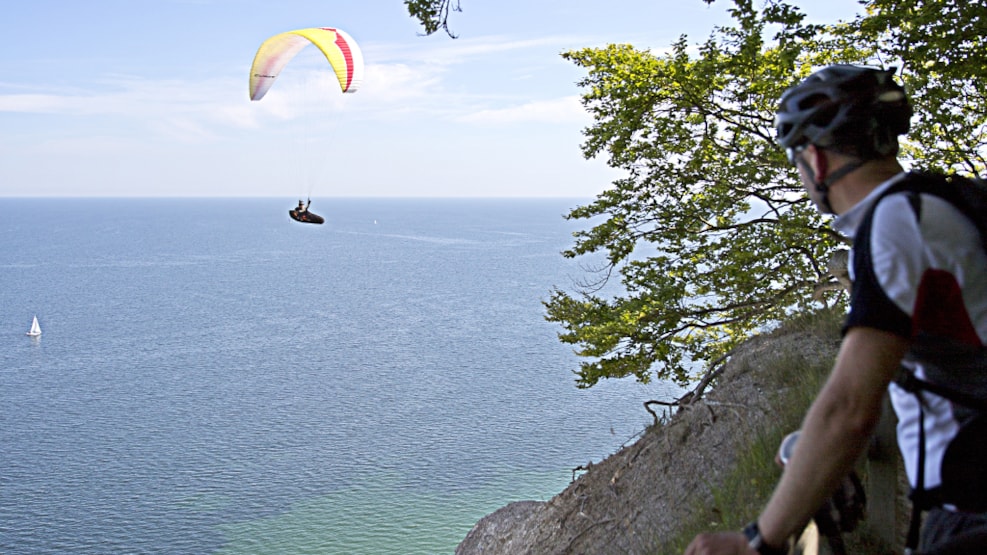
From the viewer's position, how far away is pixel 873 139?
5.65 feet

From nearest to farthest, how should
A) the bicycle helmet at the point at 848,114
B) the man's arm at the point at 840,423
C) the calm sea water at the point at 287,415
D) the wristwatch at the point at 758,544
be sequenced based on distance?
the man's arm at the point at 840,423 → the wristwatch at the point at 758,544 → the bicycle helmet at the point at 848,114 → the calm sea water at the point at 287,415

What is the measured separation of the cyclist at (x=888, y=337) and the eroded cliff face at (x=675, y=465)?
4087 mm

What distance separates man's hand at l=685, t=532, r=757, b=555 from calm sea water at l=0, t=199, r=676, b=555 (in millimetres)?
18160

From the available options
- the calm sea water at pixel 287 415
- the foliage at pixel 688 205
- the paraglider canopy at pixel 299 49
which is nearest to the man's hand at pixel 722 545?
the foliage at pixel 688 205

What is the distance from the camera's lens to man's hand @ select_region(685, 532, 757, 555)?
1669 millimetres

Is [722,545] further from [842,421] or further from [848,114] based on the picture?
[848,114]

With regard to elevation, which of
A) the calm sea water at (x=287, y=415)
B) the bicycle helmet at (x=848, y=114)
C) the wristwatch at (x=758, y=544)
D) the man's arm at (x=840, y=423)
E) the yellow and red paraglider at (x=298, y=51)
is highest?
the yellow and red paraglider at (x=298, y=51)

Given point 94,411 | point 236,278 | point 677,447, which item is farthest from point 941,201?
point 236,278

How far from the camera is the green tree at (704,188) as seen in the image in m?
12.4

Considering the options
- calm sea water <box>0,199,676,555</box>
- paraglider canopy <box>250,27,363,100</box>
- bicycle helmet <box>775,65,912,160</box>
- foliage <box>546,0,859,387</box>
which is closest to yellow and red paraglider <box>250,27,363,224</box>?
paraglider canopy <box>250,27,363,100</box>

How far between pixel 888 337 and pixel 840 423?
0.18 m

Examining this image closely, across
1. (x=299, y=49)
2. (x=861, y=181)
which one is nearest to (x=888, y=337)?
(x=861, y=181)

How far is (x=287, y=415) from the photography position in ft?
160

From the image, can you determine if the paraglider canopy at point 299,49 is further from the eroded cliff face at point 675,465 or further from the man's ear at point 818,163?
the man's ear at point 818,163
